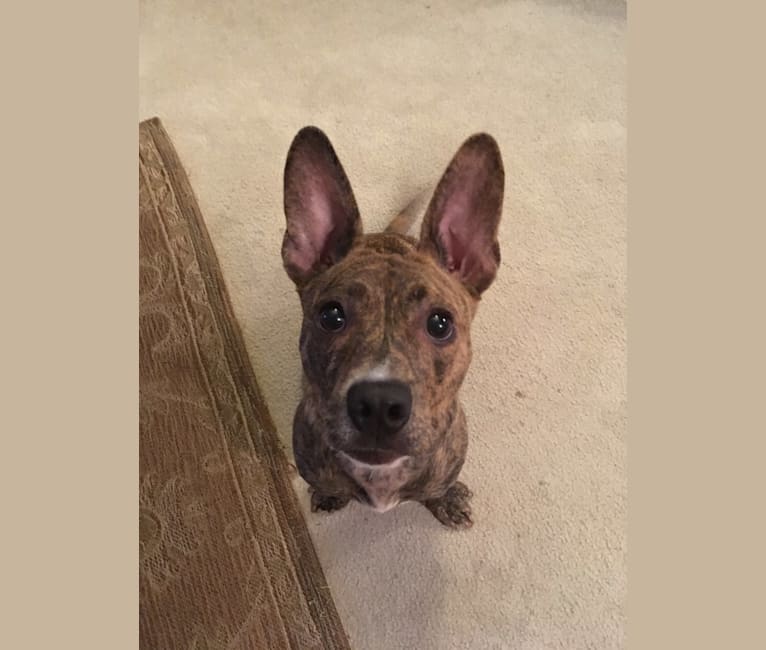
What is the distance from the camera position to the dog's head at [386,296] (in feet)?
6.40

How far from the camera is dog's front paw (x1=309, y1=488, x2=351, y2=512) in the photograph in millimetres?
2861

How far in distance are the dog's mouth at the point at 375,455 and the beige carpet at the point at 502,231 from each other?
1.02 m

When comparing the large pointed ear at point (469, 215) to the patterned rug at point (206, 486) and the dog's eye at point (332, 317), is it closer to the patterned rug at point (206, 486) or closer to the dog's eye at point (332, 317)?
the dog's eye at point (332, 317)

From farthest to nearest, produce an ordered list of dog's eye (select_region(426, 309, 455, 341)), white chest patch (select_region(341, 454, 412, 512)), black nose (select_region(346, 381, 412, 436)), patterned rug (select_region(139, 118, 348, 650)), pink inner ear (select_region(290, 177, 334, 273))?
patterned rug (select_region(139, 118, 348, 650))
pink inner ear (select_region(290, 177, 334, 273))
white chest patch (select_region(341, 454, 412, 512))
dog's eye (select_region(426, 309, 455, 341))
black nose (select_region(346, 381, 412, 436))

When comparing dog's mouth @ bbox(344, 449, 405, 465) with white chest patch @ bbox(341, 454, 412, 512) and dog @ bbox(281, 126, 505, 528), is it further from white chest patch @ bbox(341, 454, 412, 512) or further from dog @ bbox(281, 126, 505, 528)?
white chest patch @ bbox(341, 454, 412, 512)

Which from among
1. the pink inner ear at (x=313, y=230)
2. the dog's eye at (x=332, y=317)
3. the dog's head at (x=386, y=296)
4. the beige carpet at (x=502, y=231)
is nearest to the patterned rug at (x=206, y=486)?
the beige carpet at (x=502, y=231)

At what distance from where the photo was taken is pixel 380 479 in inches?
90.4

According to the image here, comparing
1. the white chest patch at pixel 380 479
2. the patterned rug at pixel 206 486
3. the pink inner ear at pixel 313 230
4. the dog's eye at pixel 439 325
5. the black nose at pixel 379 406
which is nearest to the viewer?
the black nose at pixel 379 406

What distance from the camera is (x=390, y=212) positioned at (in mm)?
3602

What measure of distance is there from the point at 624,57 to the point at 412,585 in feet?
10.4

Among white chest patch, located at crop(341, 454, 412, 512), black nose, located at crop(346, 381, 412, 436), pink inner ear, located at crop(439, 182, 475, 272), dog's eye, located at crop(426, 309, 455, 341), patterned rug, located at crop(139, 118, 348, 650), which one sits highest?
pink inner ear, located at crop(439, 182, 475, 272)

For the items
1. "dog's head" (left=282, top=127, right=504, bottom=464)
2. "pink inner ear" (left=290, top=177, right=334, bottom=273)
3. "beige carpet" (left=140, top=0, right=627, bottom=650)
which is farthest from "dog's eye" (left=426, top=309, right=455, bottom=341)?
"beige carpet" (left=140, top=0, right=627, bottom=650)

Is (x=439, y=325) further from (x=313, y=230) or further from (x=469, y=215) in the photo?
(x=313, y=230)

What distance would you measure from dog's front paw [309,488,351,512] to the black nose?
1.02 metres
